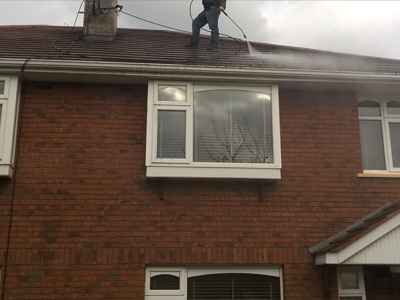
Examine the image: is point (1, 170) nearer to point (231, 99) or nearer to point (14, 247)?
point (14, 247)

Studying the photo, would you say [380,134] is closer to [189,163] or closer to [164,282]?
[189,163]

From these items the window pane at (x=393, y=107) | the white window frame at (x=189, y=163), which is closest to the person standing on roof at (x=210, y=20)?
the white window frame at (x=189, y=163)

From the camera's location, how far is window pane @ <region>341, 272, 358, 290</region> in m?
7.57

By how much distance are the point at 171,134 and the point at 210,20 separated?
3.80 metres

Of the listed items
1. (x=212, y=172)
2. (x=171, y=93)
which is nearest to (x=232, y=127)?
(x=212, y=172)

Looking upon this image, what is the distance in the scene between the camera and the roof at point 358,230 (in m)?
7.00

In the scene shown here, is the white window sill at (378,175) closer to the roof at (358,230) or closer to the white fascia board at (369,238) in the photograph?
the roof at (358,230)

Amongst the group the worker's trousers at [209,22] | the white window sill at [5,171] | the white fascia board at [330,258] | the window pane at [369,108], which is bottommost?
the white fascia board at [330,258]

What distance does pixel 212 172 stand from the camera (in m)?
7.86

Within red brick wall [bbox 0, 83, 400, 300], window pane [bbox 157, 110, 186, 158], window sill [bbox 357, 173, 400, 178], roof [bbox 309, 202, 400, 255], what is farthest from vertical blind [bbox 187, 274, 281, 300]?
window sill [bbox 357, 173, 400, 178]

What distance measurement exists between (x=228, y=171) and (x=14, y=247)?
3.51 m

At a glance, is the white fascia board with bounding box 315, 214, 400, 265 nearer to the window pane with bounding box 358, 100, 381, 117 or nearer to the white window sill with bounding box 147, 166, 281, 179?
the white window sill with bounding box 147, 166, 281, 179

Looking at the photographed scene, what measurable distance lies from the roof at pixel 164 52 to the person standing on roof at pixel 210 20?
A: 0.25m

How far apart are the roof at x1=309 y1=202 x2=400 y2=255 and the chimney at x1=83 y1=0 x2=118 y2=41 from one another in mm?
6589
